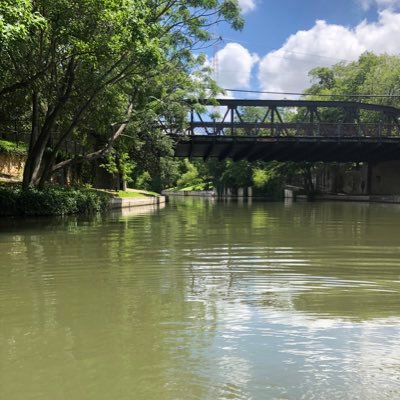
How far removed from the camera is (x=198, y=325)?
17.6 feet

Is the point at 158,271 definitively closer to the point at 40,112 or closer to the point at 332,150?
the point at 40,112

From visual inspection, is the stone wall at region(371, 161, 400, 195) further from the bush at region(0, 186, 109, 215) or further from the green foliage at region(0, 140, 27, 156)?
the bush at region(0, 186, 109, 215)

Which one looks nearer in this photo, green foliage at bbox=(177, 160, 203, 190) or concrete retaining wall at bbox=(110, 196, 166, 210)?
concrete retaining wall at bbox=(110, 196, 166, 210)

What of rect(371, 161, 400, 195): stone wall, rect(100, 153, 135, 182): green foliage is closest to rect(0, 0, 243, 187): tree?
rect(100, 153, 135, 182): green foliage

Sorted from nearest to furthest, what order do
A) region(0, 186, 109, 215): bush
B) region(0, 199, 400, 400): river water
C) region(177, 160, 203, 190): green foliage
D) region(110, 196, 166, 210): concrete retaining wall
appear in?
region(0, 199, 400, 400): river water, region(0, 186, 109, 215): bush, region(110, 196, 166, 210): concrete retaining wall, region(177, 160, 203, 190): green foliage

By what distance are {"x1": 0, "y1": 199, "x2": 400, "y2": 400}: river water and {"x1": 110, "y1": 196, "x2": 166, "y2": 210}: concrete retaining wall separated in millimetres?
21227

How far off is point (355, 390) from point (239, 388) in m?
0.85

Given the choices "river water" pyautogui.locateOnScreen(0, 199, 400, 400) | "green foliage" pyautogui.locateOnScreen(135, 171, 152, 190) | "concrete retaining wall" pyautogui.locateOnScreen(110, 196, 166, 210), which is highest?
"green foliage" pyautogui.locateOnScreen(135, 171, 152, 190)

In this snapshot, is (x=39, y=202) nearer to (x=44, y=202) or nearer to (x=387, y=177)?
(x=44, y=202)

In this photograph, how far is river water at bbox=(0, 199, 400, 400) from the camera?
3.82 m

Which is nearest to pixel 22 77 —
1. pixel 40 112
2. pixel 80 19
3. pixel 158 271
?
pixel 80 19

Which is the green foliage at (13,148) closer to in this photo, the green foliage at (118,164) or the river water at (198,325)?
the green foliage at (118,164)

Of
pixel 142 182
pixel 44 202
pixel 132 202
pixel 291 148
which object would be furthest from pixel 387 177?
pixel 44 202

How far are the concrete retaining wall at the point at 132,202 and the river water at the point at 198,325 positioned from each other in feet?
69.6
